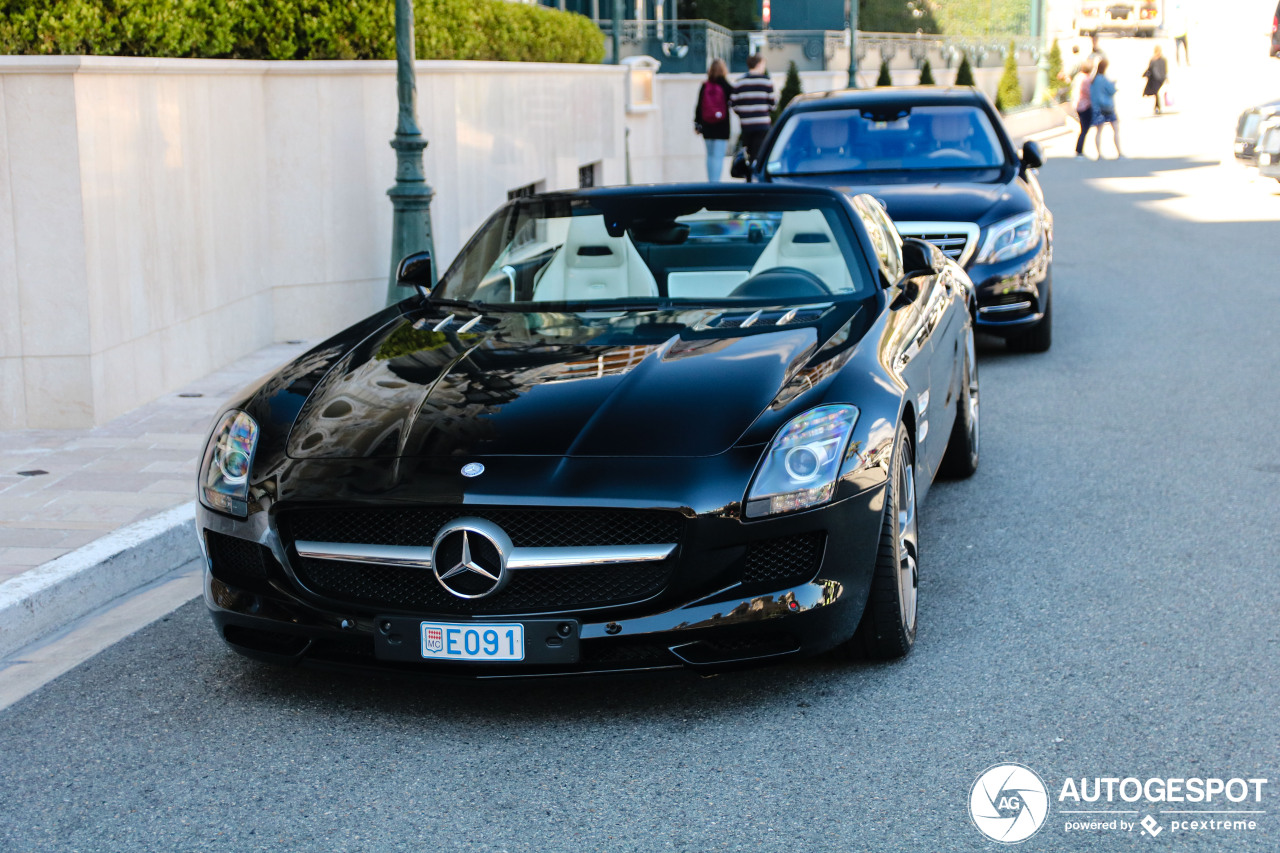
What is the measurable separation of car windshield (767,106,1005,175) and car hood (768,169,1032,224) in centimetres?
41

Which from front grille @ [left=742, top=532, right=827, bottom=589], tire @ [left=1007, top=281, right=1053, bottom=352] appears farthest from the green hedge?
front grille @ [left=742, top=532, right=827, bottom=589]

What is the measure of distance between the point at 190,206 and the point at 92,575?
432cm

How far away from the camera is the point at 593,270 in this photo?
18.9 ft

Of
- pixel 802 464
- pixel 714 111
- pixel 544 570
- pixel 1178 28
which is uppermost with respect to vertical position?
pixel 1178 28

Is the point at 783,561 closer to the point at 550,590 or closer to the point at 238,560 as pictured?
the point at 550,590

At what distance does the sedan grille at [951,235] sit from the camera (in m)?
9.74

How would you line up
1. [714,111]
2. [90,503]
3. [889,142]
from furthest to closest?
[714,111] → [889,142] → [90,503]

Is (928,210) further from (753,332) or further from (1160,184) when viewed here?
(1160,184)

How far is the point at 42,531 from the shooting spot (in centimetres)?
589

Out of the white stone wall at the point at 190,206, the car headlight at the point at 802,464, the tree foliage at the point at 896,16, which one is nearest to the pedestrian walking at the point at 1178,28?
the tree foliage at the point at 896,16

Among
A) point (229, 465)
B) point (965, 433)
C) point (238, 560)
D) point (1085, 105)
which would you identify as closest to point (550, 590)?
point (238, 560)

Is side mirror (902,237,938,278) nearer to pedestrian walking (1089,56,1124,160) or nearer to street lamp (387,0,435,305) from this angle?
street lamp (387,0,435,305)

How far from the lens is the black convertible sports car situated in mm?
4027

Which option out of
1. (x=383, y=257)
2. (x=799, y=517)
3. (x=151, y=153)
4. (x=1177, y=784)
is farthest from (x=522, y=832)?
(x=383, y=257)
